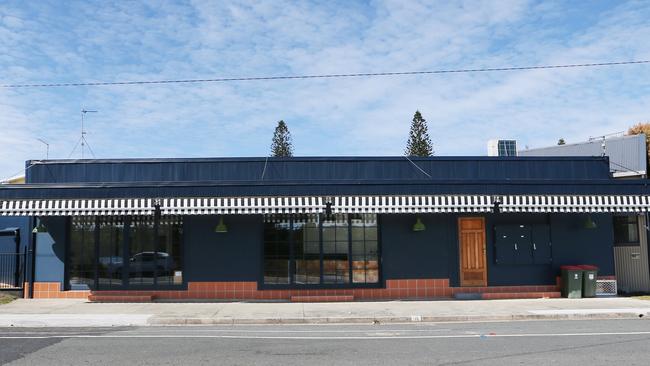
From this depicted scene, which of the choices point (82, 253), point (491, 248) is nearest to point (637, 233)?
point (491, 248)

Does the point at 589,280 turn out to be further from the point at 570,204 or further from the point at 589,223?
the point at 570,204

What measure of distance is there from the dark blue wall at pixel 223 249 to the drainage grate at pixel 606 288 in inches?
417

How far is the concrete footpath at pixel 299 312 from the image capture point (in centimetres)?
1380

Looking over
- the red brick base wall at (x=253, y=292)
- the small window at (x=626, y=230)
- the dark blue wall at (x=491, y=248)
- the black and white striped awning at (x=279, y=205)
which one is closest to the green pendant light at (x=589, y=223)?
the dark blue wall at (x=491, y=248)

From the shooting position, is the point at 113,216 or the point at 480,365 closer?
the point at 480,365

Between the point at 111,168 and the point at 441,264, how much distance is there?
10.8m

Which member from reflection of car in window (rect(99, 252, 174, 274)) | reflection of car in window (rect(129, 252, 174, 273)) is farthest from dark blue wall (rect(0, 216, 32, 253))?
reflection of car in window (rect(129, 252, 174, 273))

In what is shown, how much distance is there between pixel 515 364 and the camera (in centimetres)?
869

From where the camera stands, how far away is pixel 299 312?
14922 mm

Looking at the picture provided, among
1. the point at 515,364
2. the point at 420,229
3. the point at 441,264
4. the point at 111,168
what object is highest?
the point at 111,168

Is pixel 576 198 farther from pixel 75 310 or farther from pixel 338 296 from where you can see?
pixel 75 310

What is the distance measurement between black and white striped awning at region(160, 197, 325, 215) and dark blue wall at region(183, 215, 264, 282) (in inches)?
52.3

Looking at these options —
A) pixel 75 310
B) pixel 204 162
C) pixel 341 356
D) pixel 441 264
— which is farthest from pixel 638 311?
pixel 75 310

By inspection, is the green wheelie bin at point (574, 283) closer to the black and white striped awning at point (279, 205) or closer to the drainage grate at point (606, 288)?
the drainage grate at point (606, 288)
